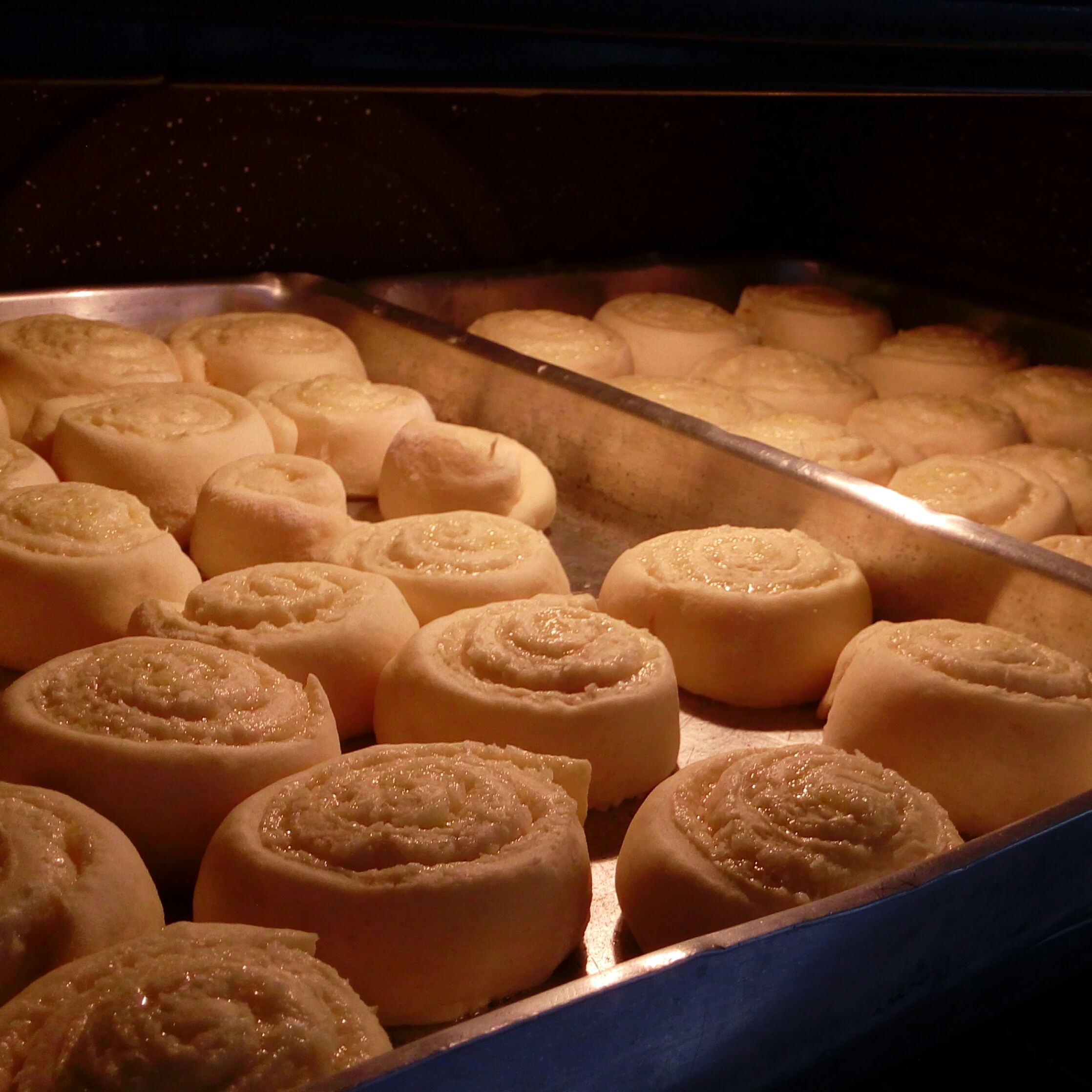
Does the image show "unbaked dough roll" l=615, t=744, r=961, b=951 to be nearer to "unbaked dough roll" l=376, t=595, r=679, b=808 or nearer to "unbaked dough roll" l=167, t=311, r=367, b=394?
"unbaked dough roll" l=376, t=595, r=679, b=808

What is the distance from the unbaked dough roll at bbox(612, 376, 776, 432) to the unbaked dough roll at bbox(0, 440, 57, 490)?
1.33 m

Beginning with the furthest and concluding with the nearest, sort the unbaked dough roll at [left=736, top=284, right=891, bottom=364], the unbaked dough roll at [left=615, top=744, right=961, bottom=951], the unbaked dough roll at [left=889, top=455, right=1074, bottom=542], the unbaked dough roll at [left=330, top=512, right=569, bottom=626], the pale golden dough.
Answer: the unbaked dough roll at [left=736, top=284, right=891, bottom=364] < the unbaked dough roll at [left=889, top=455, right=1074, bottom=542] < the unbaked dough roll at [left=330, top=512, right=569, bottom=626] < the pale golden dough < the unbaked dough roll at [left=615, top=744, right=961, bottom=951]

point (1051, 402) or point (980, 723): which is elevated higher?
point (1051, 402)

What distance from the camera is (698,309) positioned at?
3789mm

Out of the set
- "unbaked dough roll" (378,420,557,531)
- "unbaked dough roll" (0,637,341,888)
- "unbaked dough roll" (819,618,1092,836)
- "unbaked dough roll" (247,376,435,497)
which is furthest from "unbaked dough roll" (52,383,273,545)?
"unbaked dough roll" (819,618,1092,836)

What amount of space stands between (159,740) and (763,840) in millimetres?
822

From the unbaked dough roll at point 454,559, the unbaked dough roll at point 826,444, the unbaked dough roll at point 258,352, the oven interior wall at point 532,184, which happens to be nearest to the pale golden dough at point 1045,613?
the unbaked dough roll at point 826,444

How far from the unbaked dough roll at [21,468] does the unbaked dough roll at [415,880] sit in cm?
108

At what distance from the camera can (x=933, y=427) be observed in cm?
309

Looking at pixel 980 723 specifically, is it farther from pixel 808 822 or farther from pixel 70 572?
pixel 70 572

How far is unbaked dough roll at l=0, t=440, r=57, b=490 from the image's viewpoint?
233 centimetres

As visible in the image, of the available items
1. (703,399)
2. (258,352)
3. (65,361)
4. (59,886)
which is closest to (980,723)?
(59,886)

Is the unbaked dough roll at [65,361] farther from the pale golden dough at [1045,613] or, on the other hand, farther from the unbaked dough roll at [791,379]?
the pale golden dough at [1045,613]

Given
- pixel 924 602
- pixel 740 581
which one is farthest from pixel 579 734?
pixel 924 602
